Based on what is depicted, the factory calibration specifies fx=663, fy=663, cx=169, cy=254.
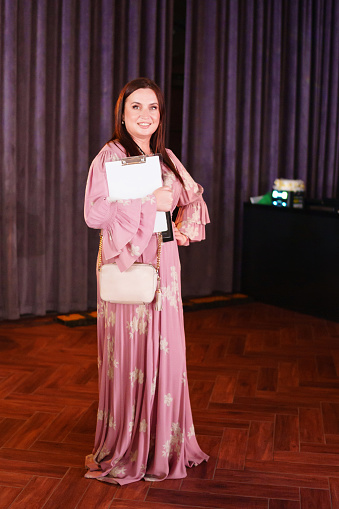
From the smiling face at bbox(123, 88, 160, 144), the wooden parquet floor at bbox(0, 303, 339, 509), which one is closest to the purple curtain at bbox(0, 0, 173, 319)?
the wooden parquet floor at bbox(0, 303, 339, 509)

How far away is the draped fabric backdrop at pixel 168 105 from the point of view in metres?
5.05

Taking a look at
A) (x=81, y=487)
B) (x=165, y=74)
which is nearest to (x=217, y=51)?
(x=165, y=74)

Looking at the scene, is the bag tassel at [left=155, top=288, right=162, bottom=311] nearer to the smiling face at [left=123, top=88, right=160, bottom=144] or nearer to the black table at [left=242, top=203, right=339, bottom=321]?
the smiling face at [left=123, top=88, right=160, bottom=144]

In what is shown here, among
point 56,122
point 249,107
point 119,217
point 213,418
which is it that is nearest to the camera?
point 119,217

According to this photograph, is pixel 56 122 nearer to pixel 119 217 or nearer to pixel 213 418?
pixel 213 418

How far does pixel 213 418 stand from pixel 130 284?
112cm

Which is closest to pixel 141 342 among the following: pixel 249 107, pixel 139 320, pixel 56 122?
pixel 139 320

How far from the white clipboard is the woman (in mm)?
28

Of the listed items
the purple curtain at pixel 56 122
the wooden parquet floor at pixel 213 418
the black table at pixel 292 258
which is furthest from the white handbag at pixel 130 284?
the black table at pixel 292 258

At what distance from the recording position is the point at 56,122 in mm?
5254

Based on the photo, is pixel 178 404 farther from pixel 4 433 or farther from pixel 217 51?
pixel 217 51

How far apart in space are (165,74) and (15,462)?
3.92 m

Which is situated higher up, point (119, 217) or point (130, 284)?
point (119, 217)

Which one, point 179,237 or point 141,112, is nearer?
point 141,112
